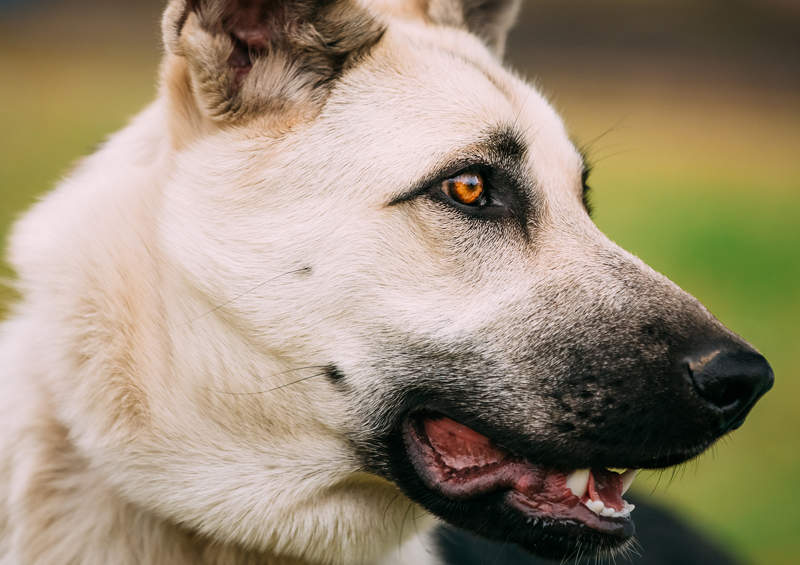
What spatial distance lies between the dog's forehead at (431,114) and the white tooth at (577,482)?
2.81ft

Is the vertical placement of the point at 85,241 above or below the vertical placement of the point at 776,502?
above

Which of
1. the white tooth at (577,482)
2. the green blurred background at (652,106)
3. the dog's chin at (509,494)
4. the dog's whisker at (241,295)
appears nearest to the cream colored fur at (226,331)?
the dog's whisker at (241,295)

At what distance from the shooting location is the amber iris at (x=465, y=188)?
248 centimetres

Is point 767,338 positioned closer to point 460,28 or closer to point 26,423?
point 460,28

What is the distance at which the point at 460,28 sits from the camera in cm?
342

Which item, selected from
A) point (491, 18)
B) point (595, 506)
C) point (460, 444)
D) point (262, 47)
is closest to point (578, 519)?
point (595, 506)

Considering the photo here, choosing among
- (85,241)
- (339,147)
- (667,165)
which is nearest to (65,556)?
(85,241)

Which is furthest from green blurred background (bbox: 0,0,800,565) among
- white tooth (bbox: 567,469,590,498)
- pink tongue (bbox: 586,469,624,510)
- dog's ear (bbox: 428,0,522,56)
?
white tooth (bbox: 567,469,590,498)

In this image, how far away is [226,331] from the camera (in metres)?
2.45

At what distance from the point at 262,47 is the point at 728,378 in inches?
65.9

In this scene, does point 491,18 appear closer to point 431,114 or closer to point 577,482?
point 431,114

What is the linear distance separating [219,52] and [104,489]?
1296 millimetres

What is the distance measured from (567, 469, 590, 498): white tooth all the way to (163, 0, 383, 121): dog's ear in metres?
1.36

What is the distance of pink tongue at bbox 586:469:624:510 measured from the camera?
7.95 ft
